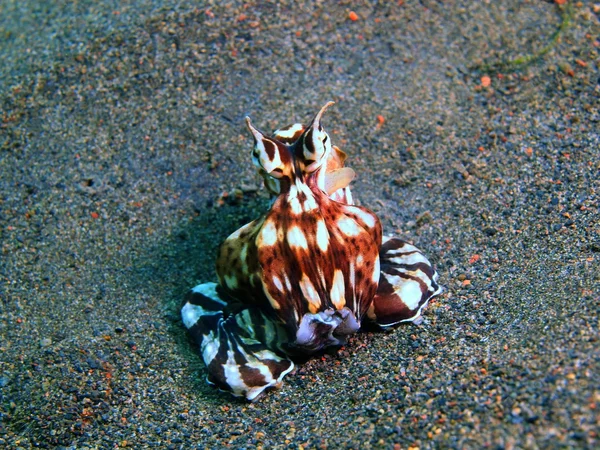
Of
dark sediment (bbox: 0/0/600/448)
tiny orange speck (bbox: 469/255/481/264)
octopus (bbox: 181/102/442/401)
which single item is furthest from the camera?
tiny orange speck (bbox: 469/255/481/264)

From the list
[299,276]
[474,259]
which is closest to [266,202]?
[299,276]

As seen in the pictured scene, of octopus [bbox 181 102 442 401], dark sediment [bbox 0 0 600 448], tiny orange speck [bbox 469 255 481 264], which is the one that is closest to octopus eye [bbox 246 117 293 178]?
octopus [bbox 181 102 442 401]

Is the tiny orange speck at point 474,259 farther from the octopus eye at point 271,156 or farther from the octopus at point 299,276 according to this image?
the octopus eye at point 271,156

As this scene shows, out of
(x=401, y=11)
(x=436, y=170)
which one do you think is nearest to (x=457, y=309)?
(x=436, y=170)

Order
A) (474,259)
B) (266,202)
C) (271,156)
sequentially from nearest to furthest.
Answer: (271,156) → (474,259) → (266,202)

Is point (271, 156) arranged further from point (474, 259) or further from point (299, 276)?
point (474, 259)

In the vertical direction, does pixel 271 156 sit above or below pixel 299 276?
above

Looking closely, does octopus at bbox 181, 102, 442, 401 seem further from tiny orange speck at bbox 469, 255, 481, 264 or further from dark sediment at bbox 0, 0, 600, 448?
tiny orange speck at bbox 469, 255, 481, 264
